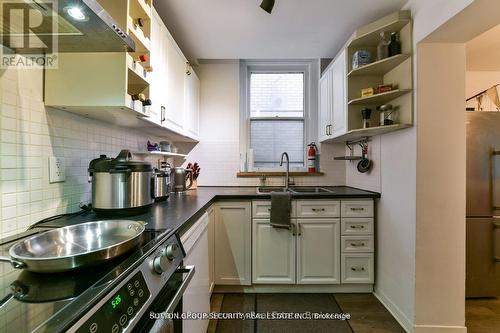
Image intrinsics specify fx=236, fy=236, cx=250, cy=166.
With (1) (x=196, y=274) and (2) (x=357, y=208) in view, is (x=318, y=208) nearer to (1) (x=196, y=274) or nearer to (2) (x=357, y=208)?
(2) (x=357, y=208)

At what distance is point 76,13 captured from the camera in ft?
2.51

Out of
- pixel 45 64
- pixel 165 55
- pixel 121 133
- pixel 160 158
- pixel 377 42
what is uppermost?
pixel 377 42

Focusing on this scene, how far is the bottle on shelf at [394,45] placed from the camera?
1.73 m

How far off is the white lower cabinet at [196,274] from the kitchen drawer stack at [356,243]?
1.26m

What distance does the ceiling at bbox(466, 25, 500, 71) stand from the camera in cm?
201

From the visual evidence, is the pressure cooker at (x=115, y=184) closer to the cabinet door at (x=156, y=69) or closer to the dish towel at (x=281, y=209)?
the cabinet door at (x=156, y=69)

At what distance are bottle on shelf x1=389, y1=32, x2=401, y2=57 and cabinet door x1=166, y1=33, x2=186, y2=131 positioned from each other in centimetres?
166

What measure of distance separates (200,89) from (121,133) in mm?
1332

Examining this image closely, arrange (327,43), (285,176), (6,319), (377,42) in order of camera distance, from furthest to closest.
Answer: (285,176)
(327,43)
(377,42)
(6,319)

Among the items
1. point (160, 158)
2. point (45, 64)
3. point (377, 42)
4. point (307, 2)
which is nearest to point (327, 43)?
point (377, 42)

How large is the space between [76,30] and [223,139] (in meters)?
1.99

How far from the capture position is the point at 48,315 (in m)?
0.45

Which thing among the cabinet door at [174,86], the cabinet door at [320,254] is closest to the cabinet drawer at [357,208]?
the cabinet door at [320,254]

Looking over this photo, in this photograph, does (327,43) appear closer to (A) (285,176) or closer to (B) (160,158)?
(A) (285,176)
